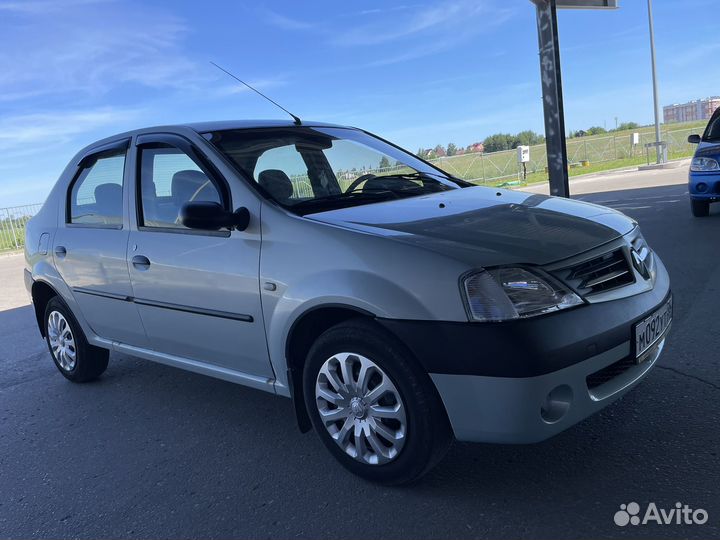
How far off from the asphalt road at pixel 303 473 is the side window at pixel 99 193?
1.26 meters

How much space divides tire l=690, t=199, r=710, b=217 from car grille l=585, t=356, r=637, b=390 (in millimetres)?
8222

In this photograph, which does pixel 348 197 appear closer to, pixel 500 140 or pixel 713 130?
pixel 713 130

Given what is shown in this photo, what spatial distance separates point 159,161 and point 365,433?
209 cm

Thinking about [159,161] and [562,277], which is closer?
[562,277]

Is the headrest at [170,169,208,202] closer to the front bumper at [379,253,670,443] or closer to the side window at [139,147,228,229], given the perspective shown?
the side window at [139,147,228,229]

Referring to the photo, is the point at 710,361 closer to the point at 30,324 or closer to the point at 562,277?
the point at 562,277

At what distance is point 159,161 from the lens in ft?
12.3

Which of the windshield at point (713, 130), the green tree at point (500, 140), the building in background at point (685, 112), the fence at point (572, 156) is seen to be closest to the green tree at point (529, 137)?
the green tree at point (500, 140)

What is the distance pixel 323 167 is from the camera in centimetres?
379

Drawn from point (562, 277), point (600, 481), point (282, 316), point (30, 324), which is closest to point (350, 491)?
point (282, 316)

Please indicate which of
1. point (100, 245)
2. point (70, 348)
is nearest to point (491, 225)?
point (100, 245)

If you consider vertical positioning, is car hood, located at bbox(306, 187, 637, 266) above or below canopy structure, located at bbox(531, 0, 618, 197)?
below

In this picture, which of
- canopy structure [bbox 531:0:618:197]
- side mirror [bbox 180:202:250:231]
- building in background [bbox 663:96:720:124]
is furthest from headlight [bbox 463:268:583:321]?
building in background [bbox 663:96:720:124]

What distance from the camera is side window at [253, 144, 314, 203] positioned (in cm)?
327
